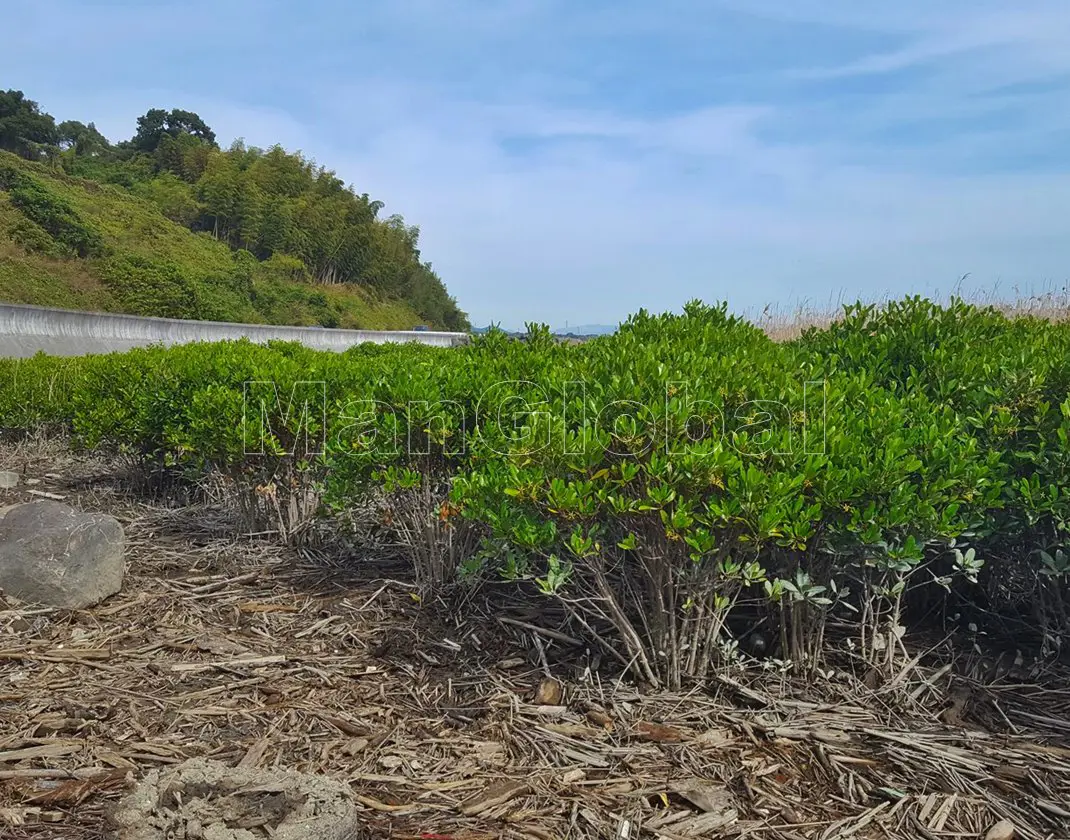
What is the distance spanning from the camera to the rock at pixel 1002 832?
250cm

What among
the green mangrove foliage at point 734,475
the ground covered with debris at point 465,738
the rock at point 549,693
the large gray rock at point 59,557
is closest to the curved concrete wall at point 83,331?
the large gray rock at point 59,557

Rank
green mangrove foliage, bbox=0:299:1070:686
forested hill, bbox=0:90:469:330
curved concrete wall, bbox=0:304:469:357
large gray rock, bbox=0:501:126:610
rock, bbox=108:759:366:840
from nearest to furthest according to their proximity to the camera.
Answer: rock, bbox=108:759:366:840 → green mangrove foliage, bbox=0:299:1070:686 → large gray rock, bbox=0:501:126:610 → curved concrete wall, bbox=0:304:469:357 → forested hill, bbox=0:90:469:330

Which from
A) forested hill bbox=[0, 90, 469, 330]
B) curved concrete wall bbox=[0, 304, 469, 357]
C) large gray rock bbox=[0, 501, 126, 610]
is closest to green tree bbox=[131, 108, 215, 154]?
forested hill bbox=[0, 90, 469, 330]

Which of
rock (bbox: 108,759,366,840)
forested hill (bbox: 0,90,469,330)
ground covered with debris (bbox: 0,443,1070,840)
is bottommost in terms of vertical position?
ground covered with debris (bbox: 0,443,1070,840)

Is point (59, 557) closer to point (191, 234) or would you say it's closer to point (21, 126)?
point (191, 234)

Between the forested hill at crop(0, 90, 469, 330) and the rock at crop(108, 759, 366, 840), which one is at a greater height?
the forested hill at crop(0, 90, 469, 330)

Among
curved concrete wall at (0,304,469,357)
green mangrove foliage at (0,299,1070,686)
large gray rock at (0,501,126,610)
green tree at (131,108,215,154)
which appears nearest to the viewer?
green mangrove foliage at (0,299,1070,686)

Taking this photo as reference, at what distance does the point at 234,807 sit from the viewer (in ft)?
7.47

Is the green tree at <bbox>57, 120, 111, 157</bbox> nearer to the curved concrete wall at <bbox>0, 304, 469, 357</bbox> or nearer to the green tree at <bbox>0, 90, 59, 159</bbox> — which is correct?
the green tree at <bbox>0, 90, 59, 159</bbox>

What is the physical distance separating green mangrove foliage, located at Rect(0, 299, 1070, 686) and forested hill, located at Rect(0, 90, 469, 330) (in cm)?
3351

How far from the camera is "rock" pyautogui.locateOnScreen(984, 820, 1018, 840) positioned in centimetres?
250

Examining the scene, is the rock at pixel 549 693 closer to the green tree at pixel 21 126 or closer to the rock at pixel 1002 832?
the rock at pixel 1002 832

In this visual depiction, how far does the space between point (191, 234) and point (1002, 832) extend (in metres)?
59.7

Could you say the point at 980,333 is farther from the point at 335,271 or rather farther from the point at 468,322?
the point at 468,322
